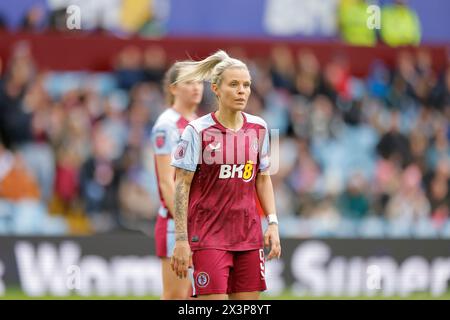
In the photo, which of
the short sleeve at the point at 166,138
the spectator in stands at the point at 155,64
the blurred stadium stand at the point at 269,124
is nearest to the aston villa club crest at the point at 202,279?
the short sleeve at the point at 166,138

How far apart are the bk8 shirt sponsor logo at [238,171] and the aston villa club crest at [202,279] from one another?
2.36 feet

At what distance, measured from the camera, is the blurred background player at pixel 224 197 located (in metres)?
8.48

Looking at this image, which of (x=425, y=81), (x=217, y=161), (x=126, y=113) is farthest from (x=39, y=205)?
(x=217, y=161)

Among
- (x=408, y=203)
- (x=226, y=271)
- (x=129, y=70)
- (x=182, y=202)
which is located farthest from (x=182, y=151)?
(x=408, y=203)

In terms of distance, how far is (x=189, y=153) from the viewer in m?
8.53

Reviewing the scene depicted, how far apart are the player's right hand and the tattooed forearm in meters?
0.04

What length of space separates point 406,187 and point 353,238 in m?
3.03

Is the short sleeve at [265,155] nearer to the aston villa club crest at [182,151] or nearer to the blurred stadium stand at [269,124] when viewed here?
the aston villa club crest at [182,151]

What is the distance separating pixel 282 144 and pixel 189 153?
9.77m

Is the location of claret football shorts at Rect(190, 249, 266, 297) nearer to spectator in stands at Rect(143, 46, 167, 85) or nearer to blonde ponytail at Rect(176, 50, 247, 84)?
blonde ponytail at Rect(176, 50, 247, 84)

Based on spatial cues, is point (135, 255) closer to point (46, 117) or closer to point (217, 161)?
point (46, 117)

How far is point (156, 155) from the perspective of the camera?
10.3 meters

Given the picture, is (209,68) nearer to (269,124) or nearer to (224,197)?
(224,197)

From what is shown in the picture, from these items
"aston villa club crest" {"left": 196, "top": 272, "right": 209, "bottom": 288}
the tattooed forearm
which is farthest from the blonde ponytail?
"aston villa club crest" {"left": 196, "top": 272, "right": 209, "bottom": 288}
